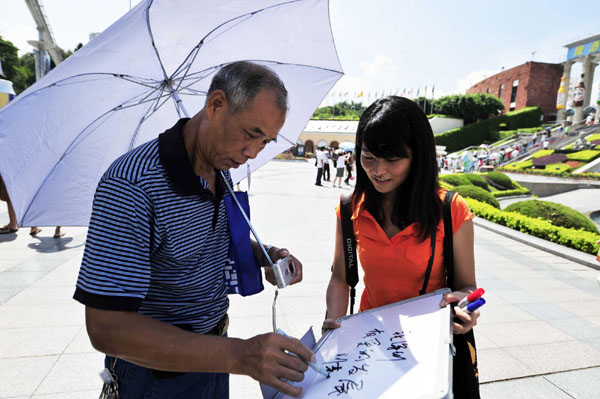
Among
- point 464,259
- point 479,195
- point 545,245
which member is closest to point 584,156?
point 479,195

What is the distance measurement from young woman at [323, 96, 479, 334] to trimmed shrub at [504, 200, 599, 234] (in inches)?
315

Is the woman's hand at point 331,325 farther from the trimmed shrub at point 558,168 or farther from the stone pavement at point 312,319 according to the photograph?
the trimmed shrub at point 558,168

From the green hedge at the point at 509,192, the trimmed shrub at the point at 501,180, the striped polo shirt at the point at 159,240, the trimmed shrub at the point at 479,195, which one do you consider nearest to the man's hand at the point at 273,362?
the striped polo shirt at the point at 159,240

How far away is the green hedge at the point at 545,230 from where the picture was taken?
6.24m

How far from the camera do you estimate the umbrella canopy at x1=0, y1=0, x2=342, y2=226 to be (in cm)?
133

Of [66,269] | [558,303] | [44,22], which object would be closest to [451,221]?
[558,303]

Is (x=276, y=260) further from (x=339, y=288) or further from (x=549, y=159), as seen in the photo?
(x=549, y=159)

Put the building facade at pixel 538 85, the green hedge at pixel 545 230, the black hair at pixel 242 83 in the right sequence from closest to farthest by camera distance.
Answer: the black hair at pixel 242 83
the green hedge at pixel 545 230
the building facade at pixel 538 85

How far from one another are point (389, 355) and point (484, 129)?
50334 millimetres

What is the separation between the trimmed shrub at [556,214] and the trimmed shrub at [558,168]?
1525 cm

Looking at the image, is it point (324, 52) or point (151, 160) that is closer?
point (151, 160)

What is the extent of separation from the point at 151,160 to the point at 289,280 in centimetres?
65

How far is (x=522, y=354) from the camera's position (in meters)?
3.04

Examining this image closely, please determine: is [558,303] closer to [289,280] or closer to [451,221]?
[451,221]
